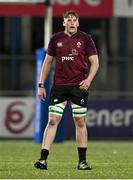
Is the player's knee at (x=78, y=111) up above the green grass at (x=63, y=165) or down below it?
above

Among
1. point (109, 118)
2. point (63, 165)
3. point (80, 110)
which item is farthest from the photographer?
point (109, 118)

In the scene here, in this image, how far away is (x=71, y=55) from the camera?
38.3 ft

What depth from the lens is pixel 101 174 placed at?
11.1m

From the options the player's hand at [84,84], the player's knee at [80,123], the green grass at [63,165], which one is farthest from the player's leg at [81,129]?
the player's hand at [84,84]

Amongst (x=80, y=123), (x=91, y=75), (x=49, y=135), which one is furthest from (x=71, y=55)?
(x=49, y=135)

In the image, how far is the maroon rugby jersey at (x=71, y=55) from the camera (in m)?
11.7

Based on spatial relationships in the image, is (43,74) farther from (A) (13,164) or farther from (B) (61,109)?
(A) (13,164)

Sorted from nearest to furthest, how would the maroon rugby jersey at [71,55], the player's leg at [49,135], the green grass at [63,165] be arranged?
1. the green grass at [63,165]
2. the player's leg at [49,135]
3. the maroon rugby jersey at [71,55]

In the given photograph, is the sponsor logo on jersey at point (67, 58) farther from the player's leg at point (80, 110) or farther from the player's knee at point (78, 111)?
the player's knee at point (78, 111)

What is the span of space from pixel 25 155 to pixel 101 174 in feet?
14.3

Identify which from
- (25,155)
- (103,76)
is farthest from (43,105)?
(103,76)

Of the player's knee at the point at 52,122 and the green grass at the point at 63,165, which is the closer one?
the green grass at the point at 63,165

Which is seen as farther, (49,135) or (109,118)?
(109,118)

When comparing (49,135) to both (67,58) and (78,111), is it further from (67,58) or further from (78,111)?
(67,58)
